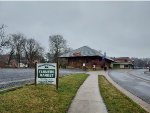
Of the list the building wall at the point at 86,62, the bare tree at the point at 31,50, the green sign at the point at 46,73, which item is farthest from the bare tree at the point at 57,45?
the green sign at the point at 46,73

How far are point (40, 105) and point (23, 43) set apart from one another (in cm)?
10866

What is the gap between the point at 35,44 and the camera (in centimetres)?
12156

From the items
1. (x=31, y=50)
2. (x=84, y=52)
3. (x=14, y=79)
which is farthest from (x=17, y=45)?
(x=14, y=79)

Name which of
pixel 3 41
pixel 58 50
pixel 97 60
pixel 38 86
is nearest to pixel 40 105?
pixel 38 86

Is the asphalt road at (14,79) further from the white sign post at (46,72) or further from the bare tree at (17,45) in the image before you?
the bare tree at (17,45)

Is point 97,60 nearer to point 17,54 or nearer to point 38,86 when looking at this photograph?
point 17,54

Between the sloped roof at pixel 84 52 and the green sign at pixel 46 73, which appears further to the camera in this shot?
the sloped roof at pixel 84 52

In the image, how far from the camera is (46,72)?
17.0m

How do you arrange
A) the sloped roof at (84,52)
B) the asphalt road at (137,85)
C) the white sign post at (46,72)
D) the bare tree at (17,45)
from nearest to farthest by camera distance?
the white sign post at (46,72) < the asphalt road at (137,85) < the sloped roof at (84,52) < the bare tree at (17,45)

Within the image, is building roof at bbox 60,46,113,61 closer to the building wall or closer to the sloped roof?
the sloped roof

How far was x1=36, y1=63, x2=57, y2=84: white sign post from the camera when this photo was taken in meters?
16.8

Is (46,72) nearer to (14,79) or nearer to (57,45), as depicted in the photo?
(14,79)

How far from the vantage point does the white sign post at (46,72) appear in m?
16.8

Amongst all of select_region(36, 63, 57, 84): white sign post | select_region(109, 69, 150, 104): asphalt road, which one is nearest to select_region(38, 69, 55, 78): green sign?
select_region(36, 63, 57, 84): white sign post
